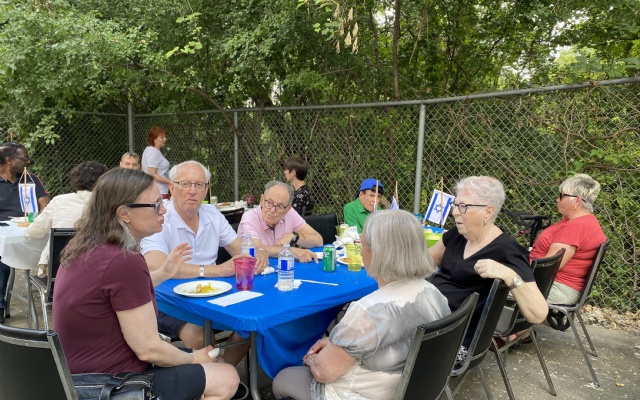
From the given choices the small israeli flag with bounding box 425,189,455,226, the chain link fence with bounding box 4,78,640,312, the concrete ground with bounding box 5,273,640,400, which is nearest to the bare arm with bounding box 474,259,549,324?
the concrete ground with bounding box 5,273,640,400

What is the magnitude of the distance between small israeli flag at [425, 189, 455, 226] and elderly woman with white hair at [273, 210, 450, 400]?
2239 mm

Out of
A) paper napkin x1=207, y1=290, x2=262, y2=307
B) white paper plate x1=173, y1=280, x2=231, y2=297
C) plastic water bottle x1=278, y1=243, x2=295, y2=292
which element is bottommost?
paper napkin x1=207, y1=290, x2=262, y2=307

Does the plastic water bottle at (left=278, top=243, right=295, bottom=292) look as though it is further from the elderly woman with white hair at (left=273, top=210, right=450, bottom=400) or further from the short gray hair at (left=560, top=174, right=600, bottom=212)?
the short gray hair at (left=560, top=174, right=600, bottom=212)

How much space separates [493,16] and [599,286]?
3757 millimetres

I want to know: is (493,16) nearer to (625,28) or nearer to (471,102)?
(625,28)

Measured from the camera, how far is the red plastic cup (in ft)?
8.15

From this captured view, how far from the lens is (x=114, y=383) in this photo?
175 centimetres

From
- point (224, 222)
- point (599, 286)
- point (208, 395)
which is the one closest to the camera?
point (208, 395)

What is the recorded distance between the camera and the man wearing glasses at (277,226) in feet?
11.2

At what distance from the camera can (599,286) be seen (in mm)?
4434

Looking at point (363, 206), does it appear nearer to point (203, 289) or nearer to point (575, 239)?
point (575, 239)

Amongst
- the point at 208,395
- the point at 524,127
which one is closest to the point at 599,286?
the point at 524,127

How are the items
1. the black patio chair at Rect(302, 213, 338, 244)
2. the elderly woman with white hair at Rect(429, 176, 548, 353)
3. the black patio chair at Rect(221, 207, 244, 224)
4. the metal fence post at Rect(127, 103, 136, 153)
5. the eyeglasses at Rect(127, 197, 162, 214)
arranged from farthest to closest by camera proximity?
the metal fence post at Rect(127, 103, 136, 153), the black patio chair at Rect(221, 207, 244, 224), the black patio chair at Rect(302, 213, 338, 244), the elderly woman with white hair at Rect(429, 176, 548, 353), the eyeglasses at Rect(127, 197, 162, 214)

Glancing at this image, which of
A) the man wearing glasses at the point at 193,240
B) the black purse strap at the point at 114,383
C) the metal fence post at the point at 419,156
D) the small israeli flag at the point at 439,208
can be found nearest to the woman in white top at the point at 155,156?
the metal fence post at the point at 419,156
